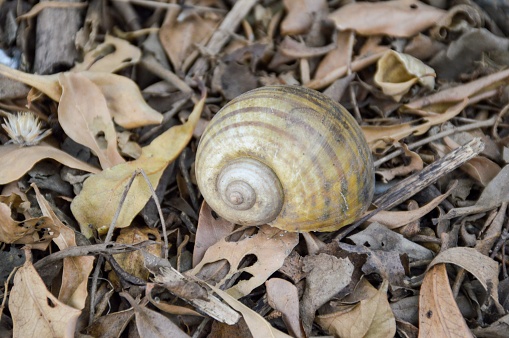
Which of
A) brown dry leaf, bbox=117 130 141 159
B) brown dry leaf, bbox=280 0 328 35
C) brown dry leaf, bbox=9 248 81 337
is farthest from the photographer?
brown dry leaf, bbox=280 0 328 35

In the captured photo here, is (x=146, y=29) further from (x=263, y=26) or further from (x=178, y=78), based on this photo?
(x=263, y=26)

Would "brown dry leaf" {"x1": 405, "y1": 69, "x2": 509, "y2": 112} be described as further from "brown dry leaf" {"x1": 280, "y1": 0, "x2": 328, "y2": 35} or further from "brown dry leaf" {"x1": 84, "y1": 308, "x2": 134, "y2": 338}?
"brown dry leaf" {"x1": 84, "y1": 308, "x2": 134, "y2": 338}

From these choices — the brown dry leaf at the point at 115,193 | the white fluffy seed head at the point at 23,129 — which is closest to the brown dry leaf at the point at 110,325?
the brown dry leaf at the point at 115,193

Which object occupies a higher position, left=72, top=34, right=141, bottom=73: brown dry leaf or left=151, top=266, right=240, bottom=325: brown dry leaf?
left=72, top=34, right=141, bottom=73: brown dry leaf

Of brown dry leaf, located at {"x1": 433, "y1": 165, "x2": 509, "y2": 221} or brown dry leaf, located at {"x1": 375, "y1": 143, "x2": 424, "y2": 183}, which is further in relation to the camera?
brown dry leaf, located at {"x1": 375, "y1": 143, "x2": 424, "y2": 183}

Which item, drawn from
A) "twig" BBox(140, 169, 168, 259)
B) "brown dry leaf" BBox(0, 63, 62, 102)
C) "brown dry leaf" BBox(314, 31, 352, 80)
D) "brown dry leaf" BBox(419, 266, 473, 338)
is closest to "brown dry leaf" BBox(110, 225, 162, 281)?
"twig" BBox(140, 169, 168, 259)

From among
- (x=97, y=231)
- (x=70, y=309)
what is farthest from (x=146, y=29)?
(x=70, y=309)
